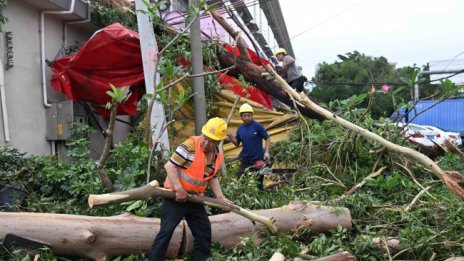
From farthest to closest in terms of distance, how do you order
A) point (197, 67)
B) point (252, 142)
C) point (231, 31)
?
point (231, 31), point (252, 142), point (197, 67)

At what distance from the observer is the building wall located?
283 inches

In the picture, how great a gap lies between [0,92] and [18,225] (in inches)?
120

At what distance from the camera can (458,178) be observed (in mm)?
4641

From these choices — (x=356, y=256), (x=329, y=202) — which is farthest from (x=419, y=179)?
(x=356, y=256)

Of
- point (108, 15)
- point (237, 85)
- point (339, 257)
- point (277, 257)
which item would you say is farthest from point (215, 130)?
point (108, 15)

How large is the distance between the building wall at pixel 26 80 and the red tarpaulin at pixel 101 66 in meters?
0.36

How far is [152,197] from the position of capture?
14.6 ft

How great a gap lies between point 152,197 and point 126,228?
0.44 metres

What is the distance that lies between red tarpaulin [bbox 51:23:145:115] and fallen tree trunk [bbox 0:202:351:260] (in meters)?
3.78

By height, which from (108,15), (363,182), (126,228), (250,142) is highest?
(108,15)

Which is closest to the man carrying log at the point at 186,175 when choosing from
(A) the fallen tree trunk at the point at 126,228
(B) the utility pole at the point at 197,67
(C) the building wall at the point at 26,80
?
(A) the fallen tree trunk at the point at 126,228

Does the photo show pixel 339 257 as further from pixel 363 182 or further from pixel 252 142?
pixel 252 142

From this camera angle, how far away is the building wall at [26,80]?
720cm

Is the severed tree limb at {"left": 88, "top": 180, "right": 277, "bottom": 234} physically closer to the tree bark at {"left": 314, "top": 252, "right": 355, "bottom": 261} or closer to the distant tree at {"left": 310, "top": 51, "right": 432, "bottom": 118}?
the tree bark at {"left": 314, "top": 252, "right": 355, "bottom": 261}
